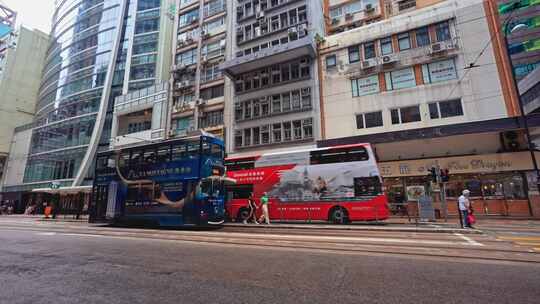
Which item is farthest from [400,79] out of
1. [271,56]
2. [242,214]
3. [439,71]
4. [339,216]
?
[242,214]

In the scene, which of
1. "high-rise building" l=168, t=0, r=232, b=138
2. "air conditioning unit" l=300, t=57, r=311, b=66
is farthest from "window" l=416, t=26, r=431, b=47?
"high-rise building" l=168, t=0, r=232, b=138

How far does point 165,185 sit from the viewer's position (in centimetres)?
1295

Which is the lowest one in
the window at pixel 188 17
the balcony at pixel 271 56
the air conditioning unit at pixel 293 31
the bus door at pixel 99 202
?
the bus door at pixel 99 202

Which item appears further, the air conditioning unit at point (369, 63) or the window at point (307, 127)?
the window at point (307, 127)

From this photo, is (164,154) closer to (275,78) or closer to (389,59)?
(275,78)

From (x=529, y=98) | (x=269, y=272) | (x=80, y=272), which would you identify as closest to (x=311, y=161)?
(x=269, y=272)

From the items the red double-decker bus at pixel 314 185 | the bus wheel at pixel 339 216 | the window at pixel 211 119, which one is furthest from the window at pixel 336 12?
the bus wheel at pixel 339 216

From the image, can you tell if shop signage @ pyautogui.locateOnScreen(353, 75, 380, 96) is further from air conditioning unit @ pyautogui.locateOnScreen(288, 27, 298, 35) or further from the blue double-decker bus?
the blue double-decker bus

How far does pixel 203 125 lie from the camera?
27453mm

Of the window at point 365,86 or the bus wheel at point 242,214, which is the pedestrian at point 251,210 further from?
the window at point 365,86

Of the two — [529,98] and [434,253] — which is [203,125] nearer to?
[434,253]

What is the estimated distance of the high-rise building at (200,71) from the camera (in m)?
27.5

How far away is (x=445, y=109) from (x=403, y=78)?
391cm

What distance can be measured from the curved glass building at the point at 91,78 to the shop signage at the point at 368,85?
30574 mm
